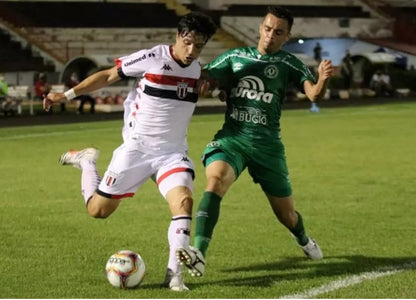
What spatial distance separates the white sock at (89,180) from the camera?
9125 millimetres

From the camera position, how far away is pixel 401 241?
35.0 ft

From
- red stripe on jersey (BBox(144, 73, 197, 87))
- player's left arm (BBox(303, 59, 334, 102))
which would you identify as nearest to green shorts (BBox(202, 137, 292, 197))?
player's left arm (BBox(303, 59, 334, 102))

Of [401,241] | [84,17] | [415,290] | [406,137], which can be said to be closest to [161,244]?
[401,241]

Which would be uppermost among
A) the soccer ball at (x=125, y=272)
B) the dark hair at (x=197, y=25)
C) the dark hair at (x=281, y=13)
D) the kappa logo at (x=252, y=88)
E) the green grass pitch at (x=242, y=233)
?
the dark hair at (x=197, y=25)

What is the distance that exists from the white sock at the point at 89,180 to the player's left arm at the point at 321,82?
2.12 meters

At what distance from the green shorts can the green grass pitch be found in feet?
2.46

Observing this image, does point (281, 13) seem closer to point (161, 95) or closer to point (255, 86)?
point (255, 86)

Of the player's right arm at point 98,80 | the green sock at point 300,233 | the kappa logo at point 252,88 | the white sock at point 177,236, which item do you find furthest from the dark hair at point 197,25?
the green sock at point 300,233

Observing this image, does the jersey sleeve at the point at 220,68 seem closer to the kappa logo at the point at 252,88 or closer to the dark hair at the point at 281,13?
the kappa logo at the point at 252,88

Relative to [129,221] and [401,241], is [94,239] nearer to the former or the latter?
[129,221]

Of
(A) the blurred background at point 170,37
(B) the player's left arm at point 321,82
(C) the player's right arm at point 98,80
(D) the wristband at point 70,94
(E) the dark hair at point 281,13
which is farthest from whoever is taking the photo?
(A) the blurred background at point 170,37

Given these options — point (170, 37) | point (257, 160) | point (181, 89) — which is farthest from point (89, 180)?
point (170, 37)

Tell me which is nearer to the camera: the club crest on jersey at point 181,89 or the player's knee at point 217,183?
the club crest on jersey at point 181,89

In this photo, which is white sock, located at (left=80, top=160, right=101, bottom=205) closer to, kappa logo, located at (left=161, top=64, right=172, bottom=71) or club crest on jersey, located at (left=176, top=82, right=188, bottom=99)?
club crest on jersey, located at (left=176, top=82, right=188, bottom=99)
